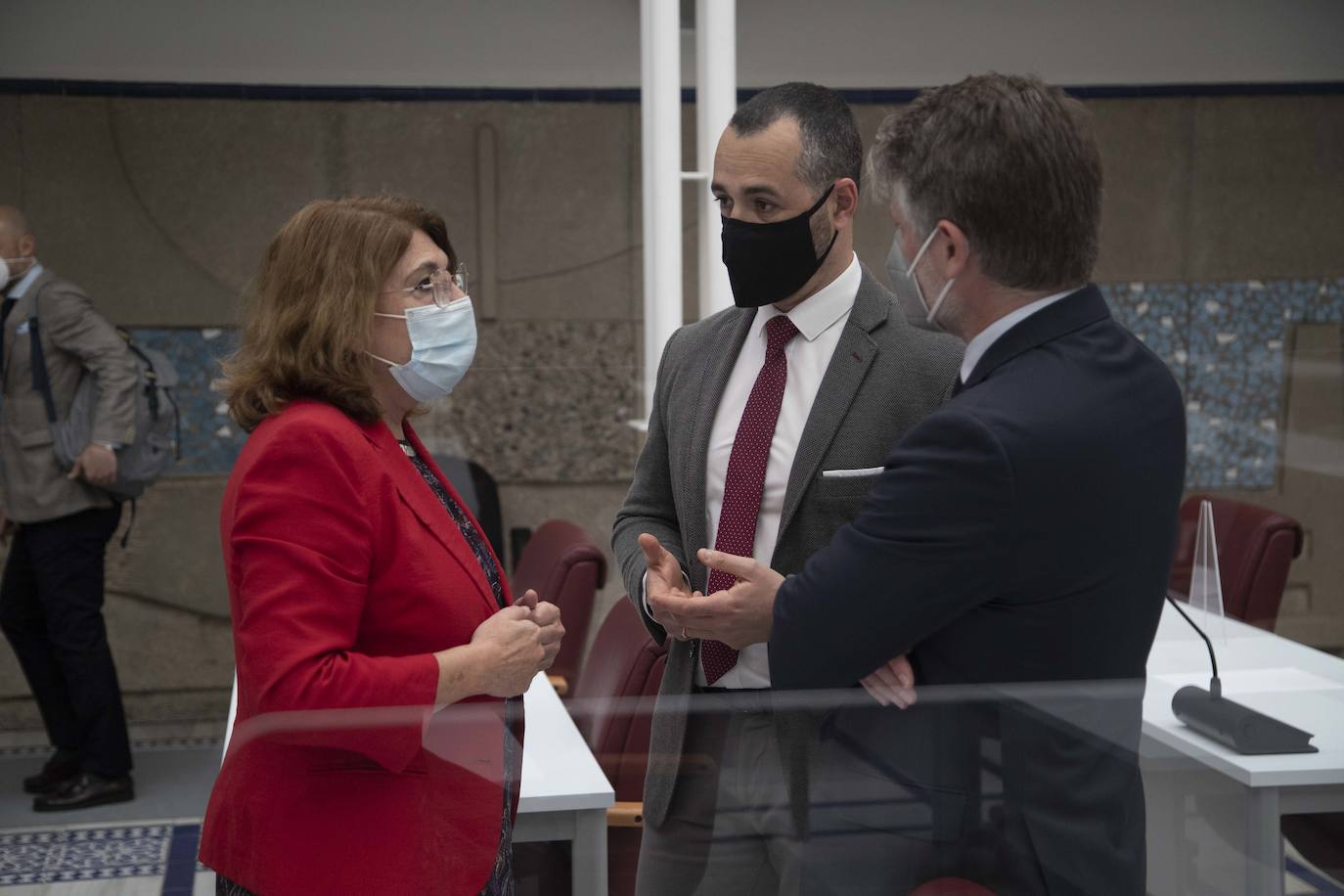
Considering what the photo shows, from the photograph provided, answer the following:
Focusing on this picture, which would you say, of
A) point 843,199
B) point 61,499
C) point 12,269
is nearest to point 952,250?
point 843,199

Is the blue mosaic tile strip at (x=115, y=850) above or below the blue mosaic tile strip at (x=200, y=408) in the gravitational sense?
below

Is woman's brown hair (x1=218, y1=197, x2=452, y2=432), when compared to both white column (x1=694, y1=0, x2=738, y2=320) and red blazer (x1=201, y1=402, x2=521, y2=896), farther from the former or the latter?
white column (x1=694, y1=0, x2=738, y2=320)

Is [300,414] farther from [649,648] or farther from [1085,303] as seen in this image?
[1085,303]

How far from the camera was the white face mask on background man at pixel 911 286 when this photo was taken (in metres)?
1.22

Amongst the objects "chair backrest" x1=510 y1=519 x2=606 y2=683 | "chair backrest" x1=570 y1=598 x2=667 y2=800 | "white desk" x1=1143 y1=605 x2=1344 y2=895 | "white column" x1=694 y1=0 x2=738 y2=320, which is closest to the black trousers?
"chair backrest" x1=510 y1=519 x2=606 y2=683

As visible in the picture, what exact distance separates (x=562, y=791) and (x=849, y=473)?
575 millimetres

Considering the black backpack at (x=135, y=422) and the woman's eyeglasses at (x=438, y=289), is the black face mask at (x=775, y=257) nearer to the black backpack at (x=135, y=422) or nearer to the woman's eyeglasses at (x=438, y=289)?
the woman's eyeglasses at (x=438, y=289)

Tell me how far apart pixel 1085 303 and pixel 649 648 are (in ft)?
2.46

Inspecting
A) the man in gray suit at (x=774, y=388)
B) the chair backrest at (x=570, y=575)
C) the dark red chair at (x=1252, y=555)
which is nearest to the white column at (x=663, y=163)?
the chair backrest at (x=570, y=575)

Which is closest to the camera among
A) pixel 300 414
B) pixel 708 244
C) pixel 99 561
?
pixel 300 414

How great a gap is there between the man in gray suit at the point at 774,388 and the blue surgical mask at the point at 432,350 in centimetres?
30

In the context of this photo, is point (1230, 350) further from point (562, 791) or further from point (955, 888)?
point (955, 888)

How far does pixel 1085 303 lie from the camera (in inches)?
46.6

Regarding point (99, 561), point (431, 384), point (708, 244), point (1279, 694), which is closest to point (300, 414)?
point (431, 384)
